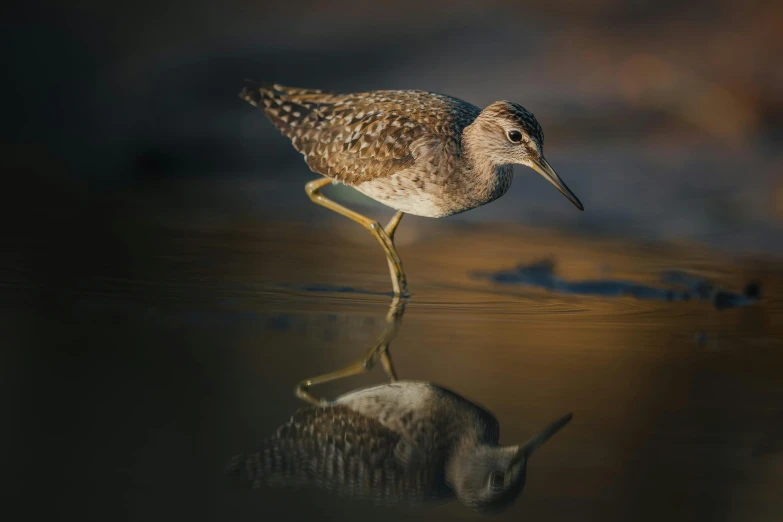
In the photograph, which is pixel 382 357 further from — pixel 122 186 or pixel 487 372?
pixel 122 186

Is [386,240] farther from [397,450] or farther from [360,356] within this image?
[397,450]

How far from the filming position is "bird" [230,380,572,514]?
3159 mm

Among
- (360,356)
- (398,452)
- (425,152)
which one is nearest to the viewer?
(398,452)

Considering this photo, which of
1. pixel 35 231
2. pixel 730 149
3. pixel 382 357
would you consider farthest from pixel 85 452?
pixel 730 149

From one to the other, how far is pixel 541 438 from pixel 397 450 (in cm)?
52

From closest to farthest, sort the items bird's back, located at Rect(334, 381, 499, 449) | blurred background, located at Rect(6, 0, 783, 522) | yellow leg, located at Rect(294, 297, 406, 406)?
blurred background, located at Rect(6, 0, 783, 522) → bird's back, located at Rect(334, 381, 499, 449) → yellow leg, located at Rect(294, 297, 406, 406)

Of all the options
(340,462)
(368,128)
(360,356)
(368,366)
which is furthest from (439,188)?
(340,462)

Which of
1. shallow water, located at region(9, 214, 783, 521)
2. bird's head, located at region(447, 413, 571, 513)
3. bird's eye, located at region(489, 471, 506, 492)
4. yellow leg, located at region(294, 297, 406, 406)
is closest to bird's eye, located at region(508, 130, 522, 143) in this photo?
shallow water, located at region(9, 214, 783, 521)

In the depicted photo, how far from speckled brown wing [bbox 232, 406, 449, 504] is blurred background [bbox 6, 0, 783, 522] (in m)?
0.09

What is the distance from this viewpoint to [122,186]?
9.23m

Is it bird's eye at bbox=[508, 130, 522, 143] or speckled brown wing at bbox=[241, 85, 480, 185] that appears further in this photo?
speckled brown wing at bbox=[241, 85, 480, 185]

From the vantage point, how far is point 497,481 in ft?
10.7

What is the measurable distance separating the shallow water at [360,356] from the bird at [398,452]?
74mm

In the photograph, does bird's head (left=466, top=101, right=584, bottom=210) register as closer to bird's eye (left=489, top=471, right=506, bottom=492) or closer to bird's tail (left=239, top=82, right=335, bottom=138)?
bird's tail (left=239, top=82, right=335, bottom=138)
